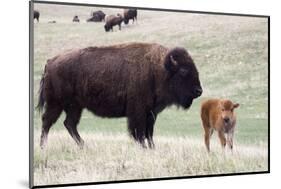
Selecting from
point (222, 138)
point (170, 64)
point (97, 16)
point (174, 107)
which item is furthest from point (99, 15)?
point (222, 138)

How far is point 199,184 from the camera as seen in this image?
4078 mm

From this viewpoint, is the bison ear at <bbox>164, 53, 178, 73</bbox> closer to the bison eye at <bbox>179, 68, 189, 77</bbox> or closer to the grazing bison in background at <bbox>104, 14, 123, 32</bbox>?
the bison eye at <bbox>179, 68, 189, 77</bbox>

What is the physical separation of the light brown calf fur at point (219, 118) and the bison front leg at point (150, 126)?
0.37m

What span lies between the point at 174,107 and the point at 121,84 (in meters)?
0.41

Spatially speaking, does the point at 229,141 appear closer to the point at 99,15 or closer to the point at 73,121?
the point at 73,121

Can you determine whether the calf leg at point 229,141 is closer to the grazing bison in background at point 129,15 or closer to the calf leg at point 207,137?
the calf leg at point 207,137

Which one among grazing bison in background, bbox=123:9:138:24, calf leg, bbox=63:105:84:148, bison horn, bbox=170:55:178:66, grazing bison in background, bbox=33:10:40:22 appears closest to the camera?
grazing bison in background, bbox=33:10:40:22

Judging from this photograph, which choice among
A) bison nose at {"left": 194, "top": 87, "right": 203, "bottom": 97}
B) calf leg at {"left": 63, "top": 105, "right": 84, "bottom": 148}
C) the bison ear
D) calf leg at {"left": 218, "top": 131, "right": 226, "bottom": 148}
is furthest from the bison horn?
calf leg at {"left": 63, "top": 105, "right": 84, "bottom": 148}

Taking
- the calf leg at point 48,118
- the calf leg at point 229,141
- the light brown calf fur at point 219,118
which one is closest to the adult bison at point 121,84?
the calf leg at point 48,118

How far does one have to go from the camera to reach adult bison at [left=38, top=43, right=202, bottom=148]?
3.81 m

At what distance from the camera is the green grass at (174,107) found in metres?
3.77

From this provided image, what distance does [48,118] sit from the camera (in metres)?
3.75

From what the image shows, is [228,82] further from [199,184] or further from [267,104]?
[199,184]

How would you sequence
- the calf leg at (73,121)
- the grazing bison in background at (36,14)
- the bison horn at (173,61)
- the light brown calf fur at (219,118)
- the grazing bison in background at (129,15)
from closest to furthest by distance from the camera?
the grazing bison in background at (36,14) → the calf leg at (73,121) → the grazing bison in background at (129,15) → the bison horn at (173,61) → the light brown calf fur at (219,118)
